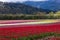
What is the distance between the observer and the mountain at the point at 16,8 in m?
4.38

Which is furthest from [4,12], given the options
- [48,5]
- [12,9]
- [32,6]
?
[48,5]

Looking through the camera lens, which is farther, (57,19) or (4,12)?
(57,19)

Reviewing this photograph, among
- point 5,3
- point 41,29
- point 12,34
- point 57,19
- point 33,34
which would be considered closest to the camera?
point 12,34

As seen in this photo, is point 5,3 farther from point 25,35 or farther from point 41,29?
point 25,35

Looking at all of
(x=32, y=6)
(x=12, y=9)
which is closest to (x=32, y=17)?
(x=32, y=6)

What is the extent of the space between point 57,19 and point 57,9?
29 centimetres

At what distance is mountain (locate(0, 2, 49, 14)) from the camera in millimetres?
4375

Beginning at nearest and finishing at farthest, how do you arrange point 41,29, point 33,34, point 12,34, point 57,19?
point 12,34, point 33,34, point 41,29, point 57,19

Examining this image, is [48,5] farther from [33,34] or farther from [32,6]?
[33,34]

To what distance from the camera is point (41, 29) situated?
11.3ft

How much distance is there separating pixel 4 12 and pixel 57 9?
4.73 feet

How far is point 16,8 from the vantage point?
175 inches

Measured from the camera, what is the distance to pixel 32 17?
4.58 meters

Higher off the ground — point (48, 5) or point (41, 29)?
point (48, 5)
